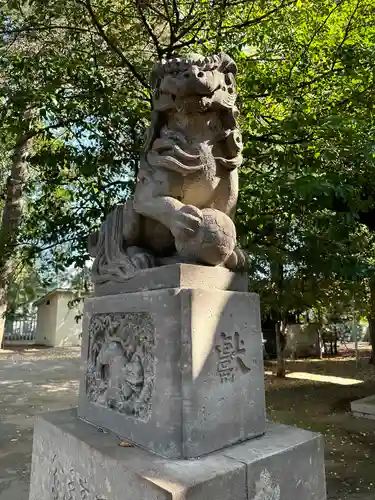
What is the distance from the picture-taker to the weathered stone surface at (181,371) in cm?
166

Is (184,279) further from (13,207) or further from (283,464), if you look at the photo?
(13,207)

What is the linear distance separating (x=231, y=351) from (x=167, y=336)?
35cm

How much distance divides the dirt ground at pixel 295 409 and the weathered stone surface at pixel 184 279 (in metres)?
2.12

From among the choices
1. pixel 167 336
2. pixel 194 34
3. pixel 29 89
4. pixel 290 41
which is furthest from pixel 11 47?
pixel 167 336

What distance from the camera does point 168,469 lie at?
150 centimetres

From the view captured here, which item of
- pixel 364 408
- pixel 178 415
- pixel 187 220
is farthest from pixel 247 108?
pixel 364 408

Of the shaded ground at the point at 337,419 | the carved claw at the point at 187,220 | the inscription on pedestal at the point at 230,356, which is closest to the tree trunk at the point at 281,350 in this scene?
the shaded ground at the point at 337,419

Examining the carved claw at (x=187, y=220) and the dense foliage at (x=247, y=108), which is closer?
the carved claw at (x=187, y=220)

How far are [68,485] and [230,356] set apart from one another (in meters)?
1.04

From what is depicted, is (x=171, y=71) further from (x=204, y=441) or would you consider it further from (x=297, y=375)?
(x=297, y=375)

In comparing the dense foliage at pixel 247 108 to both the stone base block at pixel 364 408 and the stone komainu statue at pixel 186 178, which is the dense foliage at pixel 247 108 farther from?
the stone base block at pixel 364 408

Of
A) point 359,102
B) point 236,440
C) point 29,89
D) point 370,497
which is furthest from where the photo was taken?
point 359,102

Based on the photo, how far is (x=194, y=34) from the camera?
4.52m

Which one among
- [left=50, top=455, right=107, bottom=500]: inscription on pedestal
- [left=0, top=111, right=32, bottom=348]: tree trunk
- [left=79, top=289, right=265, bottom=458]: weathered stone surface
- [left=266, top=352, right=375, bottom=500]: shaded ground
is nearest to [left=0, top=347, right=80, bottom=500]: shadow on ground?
[left=50, top=455, right=107, bottom=500]: inscription on pedestal
